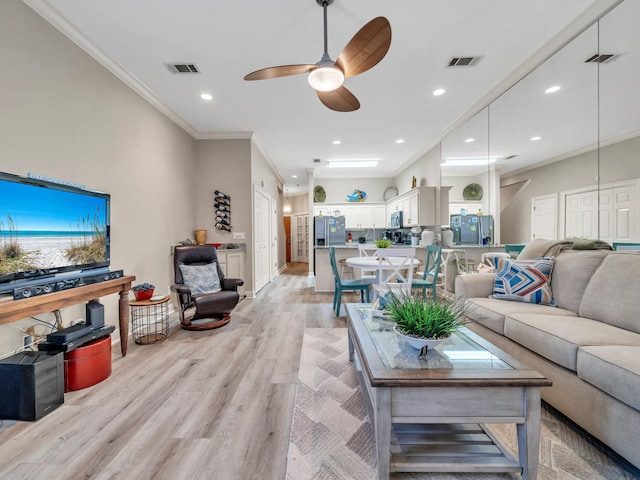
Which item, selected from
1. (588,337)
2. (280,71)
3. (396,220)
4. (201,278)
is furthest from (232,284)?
(396,220)

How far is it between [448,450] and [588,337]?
1.04m

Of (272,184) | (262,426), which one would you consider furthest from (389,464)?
(272,184)

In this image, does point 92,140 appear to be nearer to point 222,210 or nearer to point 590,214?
point 222,210

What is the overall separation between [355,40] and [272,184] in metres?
5.41

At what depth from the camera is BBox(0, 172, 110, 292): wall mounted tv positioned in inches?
66.9

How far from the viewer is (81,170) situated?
2455 millimetres

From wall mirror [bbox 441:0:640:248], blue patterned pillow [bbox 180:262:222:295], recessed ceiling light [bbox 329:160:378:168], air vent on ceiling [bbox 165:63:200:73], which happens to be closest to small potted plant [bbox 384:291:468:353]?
wall mirror [bbox 441:0:640:248]

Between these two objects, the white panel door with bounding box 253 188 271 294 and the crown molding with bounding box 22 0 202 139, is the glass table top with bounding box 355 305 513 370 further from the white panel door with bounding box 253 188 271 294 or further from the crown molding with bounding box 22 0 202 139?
the white panel door with bounding box 253 188 271 294

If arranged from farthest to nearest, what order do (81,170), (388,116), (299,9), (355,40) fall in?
(388,116)
(81,170)
(299,9)
(355,40)

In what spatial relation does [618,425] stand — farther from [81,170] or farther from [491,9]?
[81,170]

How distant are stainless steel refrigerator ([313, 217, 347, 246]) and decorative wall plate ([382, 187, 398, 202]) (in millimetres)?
1662

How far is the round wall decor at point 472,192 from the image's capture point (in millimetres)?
4129

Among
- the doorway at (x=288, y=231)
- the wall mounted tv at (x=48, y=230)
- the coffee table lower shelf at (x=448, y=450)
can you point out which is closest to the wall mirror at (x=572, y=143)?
the coffee table lower shelf at (x=448, y=450)

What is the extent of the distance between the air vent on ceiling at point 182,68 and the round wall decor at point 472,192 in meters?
4.08
